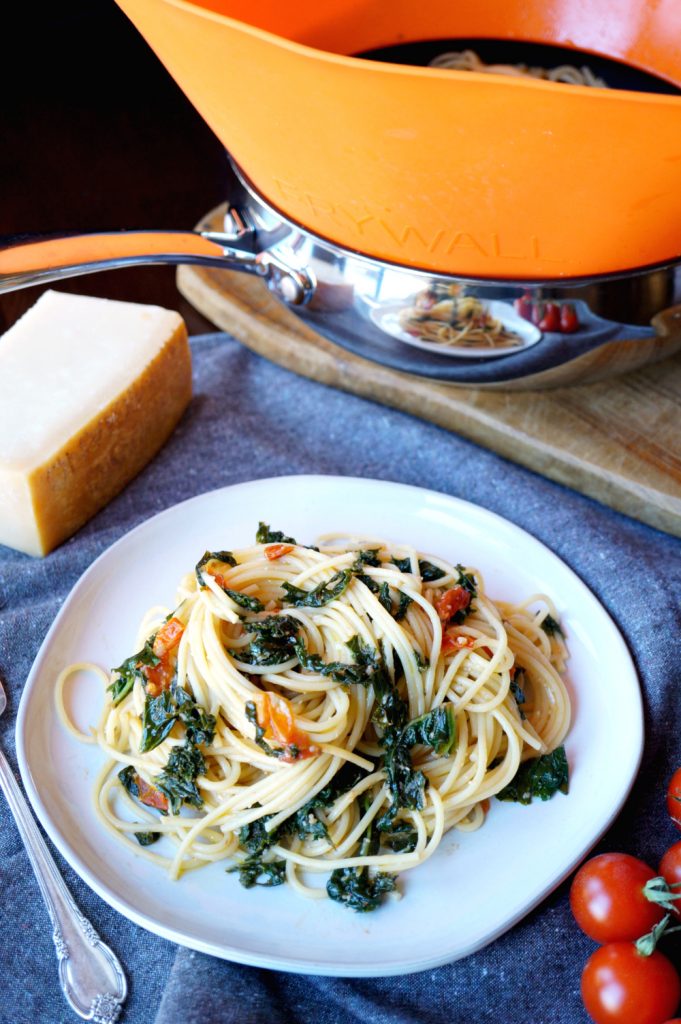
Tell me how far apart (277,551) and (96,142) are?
3162 mm

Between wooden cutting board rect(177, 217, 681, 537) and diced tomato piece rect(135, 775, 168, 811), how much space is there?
1301mm

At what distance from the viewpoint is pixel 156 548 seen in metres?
2.47

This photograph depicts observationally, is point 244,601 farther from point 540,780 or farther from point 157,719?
point 540,780

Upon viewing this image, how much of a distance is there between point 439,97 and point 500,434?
3.57ft

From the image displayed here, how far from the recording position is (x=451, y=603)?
2.19 metres

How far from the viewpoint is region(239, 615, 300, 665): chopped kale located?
2074mm

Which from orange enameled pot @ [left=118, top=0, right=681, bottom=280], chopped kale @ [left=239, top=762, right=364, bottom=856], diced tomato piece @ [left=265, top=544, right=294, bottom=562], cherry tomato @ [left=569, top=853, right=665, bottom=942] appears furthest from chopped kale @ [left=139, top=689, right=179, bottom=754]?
orange enameled pot @ [left=118, top=0, right=681, bottom=280]

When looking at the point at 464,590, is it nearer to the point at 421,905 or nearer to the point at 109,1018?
the point at 421,905

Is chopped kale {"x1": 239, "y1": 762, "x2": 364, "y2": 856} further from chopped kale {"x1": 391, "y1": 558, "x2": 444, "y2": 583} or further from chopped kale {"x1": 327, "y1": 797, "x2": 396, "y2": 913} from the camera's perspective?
chopped kale {"x1": 391, "y1": 558, "x2": 444, "y2": 583}

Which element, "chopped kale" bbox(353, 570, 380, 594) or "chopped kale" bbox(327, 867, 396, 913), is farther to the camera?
"chopped kale" bbox(353, 570, 380, 594)

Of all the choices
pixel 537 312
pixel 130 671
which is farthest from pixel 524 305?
pixel 130 671

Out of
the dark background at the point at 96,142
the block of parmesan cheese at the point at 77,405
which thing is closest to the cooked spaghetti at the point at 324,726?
the block of parmesan cheese at the point at 77,405

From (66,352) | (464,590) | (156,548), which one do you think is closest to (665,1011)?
(464,590)

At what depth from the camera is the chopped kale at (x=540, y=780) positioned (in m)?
2.01
